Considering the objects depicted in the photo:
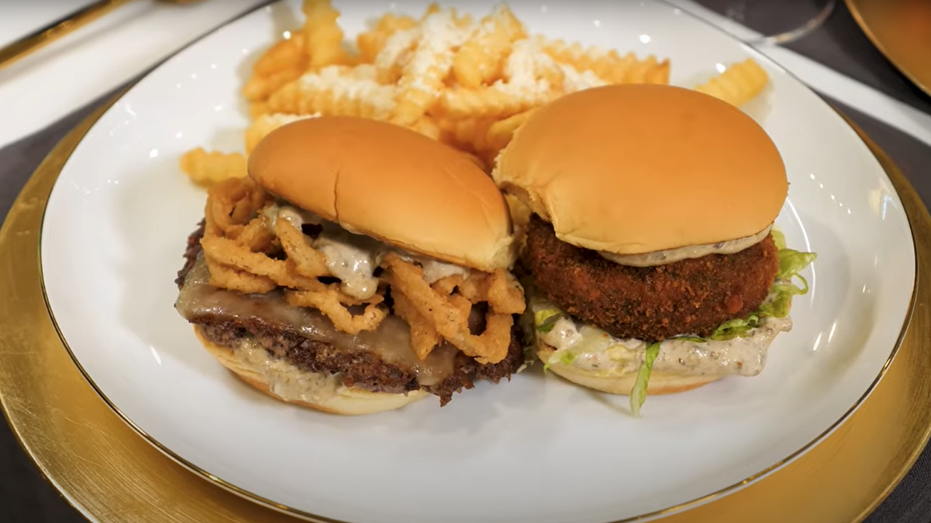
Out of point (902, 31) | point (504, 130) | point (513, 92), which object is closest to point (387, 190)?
point (504, 130)

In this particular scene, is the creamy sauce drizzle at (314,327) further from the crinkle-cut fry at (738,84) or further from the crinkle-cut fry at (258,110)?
the crinkle-cut fry at (738,84)

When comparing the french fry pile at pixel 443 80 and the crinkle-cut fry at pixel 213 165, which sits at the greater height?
the french fry pile at pixel 443 80

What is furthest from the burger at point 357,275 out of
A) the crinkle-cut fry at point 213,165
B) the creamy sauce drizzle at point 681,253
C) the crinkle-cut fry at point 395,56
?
the crinkle-cut fry at point 395,56

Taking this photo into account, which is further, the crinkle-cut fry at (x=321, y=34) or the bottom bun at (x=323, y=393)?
the crinkle-cut fry at (x=321, y=34)

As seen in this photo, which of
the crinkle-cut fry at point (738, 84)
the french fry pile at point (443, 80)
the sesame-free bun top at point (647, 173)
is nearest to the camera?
the sesame-free bun top at point (647, 173)

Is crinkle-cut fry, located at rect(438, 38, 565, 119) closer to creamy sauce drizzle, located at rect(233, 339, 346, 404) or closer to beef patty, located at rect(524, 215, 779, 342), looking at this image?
beef patty, located at rect(524, 215, 779, 342)

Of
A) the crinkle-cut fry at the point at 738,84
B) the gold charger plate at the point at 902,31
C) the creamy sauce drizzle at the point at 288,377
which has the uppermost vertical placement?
the crinkle-cut fry at the point at 738,84
